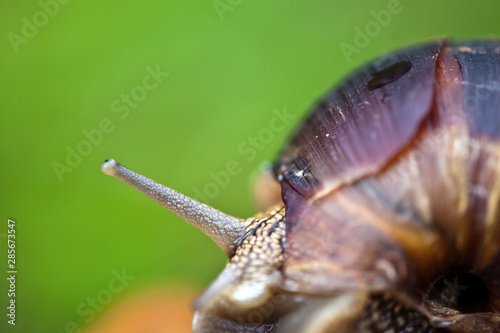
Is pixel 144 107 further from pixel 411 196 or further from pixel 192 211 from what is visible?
pixel 411 196

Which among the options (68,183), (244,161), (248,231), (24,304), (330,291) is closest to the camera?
(330,291)

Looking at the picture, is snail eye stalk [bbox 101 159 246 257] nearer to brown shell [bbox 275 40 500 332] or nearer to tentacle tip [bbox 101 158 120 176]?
tentacle tip [bbox 101 158 120 176]

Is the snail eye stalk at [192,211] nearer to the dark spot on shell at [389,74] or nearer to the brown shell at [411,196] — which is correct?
the brown shell at [411,196]

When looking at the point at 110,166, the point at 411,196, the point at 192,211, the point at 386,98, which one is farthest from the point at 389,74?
the point at 110,166

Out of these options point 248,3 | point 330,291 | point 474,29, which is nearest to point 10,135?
point 248,3

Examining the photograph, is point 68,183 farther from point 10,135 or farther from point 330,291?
point 330,291

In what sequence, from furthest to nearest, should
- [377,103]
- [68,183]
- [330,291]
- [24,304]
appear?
[68,183] → [24,304] → [377,103] → [330,291]
